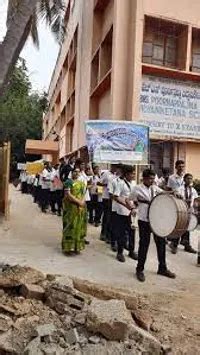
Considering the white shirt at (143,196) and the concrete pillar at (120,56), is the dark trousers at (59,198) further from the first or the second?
the white shirt at (143,196)

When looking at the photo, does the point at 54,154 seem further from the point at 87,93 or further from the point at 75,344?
the point at 75,344

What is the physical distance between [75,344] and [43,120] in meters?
48.1

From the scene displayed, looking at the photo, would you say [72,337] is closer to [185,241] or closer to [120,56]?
[185,241]

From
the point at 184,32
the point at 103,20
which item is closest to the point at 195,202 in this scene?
the point at 184,32

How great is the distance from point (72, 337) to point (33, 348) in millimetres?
396

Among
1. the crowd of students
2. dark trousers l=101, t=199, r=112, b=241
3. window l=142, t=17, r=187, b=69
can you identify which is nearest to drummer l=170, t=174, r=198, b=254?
the crowd of students

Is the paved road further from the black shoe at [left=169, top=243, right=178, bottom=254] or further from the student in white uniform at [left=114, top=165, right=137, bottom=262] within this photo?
the student in white uniform at [left=114, top=165, right=137, bottom=262]

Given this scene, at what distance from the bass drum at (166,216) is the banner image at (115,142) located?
17.9 ft

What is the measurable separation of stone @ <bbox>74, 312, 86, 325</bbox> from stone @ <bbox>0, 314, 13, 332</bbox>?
63cm

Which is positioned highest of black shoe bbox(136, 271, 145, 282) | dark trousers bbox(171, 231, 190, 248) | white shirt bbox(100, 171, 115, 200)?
white shirt bbox(100, 171, 115, 200)

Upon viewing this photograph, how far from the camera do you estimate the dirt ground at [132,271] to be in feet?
19.8

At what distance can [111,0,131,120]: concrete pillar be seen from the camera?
17.7 meters

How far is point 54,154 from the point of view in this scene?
3444 centimetres

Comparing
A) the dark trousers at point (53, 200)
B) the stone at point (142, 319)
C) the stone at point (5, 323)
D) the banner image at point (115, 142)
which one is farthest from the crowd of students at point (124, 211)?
the dark trousers at point (53, 200)
